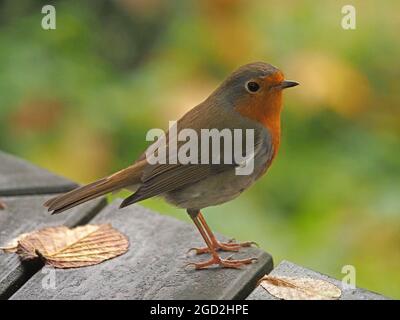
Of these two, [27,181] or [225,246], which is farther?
[27,181]

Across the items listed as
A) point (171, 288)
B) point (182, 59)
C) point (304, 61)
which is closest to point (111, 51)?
point (182, 59)

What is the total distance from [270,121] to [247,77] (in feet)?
0.55

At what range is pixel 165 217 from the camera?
286cm

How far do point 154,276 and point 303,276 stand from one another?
0.41 meters

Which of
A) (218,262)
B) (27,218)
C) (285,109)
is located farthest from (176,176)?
(285,109)

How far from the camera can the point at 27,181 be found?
3.15 metres

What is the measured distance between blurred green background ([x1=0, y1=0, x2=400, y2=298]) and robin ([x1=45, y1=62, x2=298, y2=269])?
3.52 feet

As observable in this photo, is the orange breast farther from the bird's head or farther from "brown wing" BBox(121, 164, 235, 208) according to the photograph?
"brown wing" BBox(121, 164, 235, 208)

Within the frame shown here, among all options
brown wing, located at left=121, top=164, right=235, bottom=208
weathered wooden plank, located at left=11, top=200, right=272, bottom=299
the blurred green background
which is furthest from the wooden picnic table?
the blurred green background

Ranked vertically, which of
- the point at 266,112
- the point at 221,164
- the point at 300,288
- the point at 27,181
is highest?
the point at 266,112

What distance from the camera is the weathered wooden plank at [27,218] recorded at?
261 cm

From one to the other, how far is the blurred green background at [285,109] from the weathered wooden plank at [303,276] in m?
1.31

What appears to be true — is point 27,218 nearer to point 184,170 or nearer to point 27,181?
point 27,181

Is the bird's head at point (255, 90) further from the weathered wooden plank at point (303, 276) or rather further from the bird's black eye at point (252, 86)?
the weathered wooden plank at point (303, 276)
